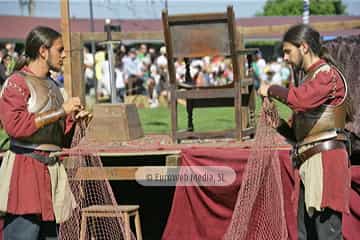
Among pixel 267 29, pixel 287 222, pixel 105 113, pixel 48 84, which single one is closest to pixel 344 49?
pixel 267 29

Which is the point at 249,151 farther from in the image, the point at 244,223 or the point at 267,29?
the point at 267,29

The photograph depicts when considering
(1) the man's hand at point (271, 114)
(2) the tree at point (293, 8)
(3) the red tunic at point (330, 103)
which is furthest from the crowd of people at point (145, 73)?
(2) the tree at point (293, 8)

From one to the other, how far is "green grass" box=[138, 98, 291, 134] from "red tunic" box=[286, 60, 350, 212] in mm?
6480

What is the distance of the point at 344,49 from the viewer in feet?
19.7

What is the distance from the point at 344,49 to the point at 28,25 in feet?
72.5

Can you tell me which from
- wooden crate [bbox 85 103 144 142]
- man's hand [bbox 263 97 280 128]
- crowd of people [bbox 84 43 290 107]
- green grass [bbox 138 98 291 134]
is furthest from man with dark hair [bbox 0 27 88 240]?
crowd of people [bbox 84 43 290 107]

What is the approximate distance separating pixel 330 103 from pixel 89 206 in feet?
7.48

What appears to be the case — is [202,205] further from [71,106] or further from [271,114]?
[71,106]

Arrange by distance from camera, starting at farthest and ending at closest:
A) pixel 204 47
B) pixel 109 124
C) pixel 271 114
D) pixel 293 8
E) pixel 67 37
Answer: pixel 293 8
pixel 67 37
pixel 109 124
pixel 204 47
pixel 271 114

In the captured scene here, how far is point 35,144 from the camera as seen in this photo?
169 inches

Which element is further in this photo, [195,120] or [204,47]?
[195,120]

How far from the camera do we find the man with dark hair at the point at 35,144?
4215mm

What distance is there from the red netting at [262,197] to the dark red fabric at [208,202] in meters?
0.19

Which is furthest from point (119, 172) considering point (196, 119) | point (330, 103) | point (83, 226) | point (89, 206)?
point (196, 119)
